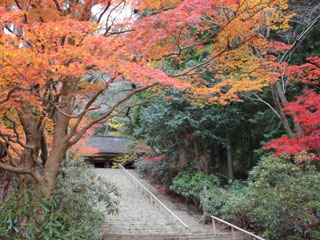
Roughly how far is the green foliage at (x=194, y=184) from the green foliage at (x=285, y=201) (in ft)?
12.4

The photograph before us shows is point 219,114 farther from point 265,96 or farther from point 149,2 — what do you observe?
point 149,2

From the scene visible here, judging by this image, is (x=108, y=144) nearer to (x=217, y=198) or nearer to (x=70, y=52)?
(x=217, y=198)

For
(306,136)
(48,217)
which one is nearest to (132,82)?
(48,217)

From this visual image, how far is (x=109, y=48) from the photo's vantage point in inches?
247

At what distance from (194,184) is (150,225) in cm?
352

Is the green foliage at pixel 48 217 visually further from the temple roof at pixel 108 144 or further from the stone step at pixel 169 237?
the temple roof at pixel 108 144

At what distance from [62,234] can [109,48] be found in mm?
4176

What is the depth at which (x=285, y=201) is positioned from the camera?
787cm

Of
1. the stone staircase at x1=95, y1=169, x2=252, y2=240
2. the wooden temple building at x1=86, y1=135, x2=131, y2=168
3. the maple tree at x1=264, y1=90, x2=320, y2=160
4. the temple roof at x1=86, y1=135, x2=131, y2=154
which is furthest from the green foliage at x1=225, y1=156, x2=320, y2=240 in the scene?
the temple roof at x1=86, y1=135, x2=131, y2=154

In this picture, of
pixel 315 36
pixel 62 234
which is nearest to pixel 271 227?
pixel 62 234

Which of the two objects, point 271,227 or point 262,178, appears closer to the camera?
point 271,227

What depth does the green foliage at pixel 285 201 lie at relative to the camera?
777 centimetres

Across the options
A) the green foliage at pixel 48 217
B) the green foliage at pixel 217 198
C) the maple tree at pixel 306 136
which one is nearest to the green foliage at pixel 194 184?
the green foliage at pixel 217 198

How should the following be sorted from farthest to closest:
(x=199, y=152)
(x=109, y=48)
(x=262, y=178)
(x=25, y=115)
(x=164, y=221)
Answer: (x=199, y=152)
(x=164, y=221)
(x=262, y=178)
(x=25, y=115)
(x=109, y=48)
